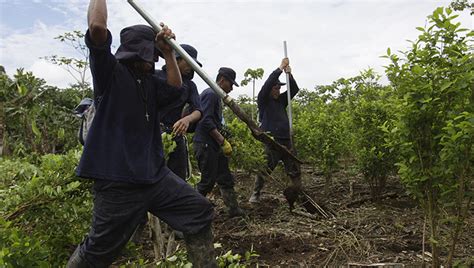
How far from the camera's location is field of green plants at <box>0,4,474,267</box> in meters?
2.83

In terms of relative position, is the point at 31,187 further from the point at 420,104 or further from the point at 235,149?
the point at 235,149

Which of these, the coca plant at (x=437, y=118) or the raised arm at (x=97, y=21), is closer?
the raised arm at (x=97, y=21)

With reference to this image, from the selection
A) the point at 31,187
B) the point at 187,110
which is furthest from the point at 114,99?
the point at 187,110

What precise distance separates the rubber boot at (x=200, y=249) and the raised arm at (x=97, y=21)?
1.31 metres

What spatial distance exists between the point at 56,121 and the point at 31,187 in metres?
5.46

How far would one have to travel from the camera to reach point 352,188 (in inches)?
271

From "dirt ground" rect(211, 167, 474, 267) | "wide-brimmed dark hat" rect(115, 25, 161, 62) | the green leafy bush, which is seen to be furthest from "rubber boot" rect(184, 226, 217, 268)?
"dirt ground" rect(211, 167, 474, 267)

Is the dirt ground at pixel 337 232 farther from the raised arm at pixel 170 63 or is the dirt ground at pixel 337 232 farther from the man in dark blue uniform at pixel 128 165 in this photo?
the raised arm at pixel 170 63

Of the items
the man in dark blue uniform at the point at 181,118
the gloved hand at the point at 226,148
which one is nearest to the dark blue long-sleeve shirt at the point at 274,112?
the gloved hand at the point at 226,148

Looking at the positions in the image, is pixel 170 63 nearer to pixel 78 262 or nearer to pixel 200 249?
pixel 200 249

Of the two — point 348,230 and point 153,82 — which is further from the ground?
point 153,82

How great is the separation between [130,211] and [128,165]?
291 mm

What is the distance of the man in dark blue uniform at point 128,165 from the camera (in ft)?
8.27

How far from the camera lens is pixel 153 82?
2830 mm
